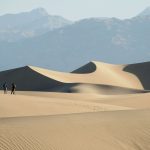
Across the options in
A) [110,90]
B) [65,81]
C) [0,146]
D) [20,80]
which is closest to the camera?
[0,146]

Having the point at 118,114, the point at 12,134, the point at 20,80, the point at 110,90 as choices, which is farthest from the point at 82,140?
the point at 20,80

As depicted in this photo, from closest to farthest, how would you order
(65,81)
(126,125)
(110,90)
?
(126,125)
(110,90)
(65,81)

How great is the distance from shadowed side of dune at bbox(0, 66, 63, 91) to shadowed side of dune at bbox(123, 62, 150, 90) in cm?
1499

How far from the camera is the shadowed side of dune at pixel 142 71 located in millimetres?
63719

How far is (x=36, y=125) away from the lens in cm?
1160

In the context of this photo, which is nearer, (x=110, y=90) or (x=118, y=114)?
(x=118, y=114)

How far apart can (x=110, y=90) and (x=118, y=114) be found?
110ft

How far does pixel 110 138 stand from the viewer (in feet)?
37.7

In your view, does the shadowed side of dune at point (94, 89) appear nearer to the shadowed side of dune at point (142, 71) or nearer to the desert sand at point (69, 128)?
the shadowed side of dune at point (142, 71)

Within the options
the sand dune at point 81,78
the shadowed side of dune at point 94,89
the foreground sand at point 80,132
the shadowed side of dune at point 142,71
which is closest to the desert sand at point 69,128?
the foreground sand at point 80,132

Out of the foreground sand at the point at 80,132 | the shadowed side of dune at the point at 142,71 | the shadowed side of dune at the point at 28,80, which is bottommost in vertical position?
A: the foreground sand at the point at 80,132

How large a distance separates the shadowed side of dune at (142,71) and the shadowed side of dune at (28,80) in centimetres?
1499

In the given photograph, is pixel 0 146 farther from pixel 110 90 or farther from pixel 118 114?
pixel 110 90

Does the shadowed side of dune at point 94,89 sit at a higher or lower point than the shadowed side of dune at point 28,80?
lower
